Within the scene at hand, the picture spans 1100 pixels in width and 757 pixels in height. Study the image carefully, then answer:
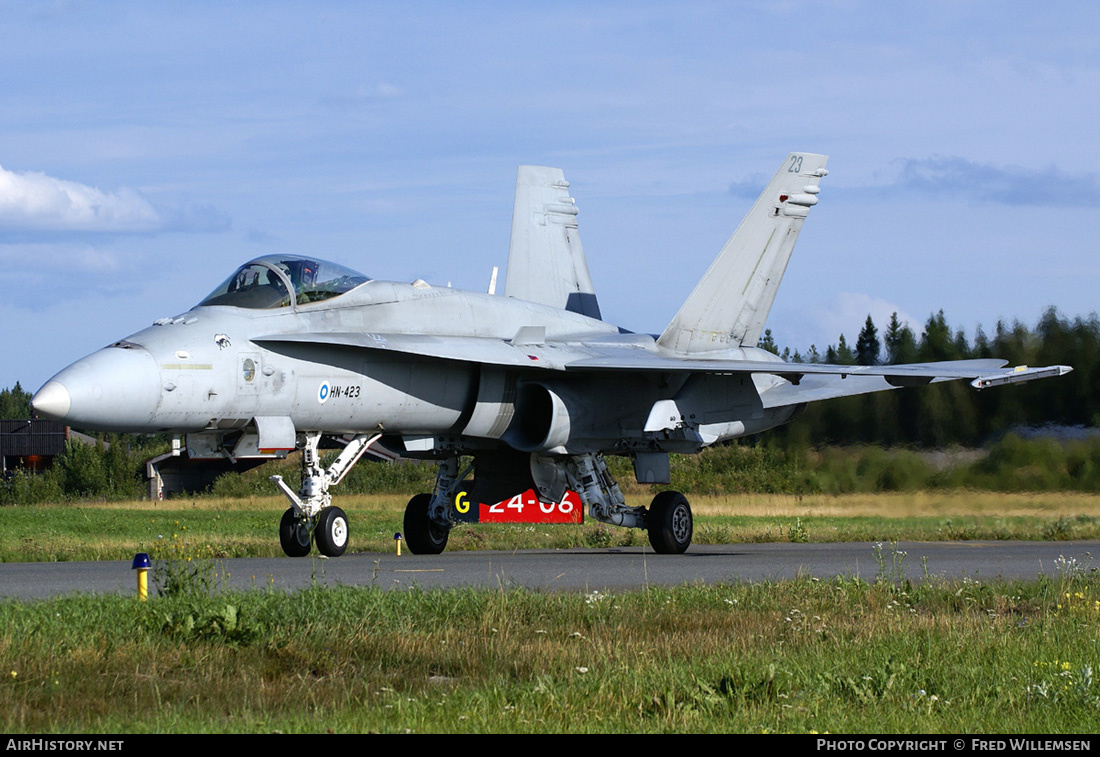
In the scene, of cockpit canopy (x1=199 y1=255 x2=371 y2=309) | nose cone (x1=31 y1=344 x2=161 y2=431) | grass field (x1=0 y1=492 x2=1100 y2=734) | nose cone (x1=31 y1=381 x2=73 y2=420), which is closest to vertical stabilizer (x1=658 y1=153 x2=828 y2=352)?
cockpit canopy (x1=199 y1=255 x2=371 y2=309)

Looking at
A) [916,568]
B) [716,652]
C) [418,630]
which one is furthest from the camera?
[916,568]

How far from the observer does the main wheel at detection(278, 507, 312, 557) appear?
1359 centimetres

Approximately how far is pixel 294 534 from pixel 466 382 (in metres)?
2.75

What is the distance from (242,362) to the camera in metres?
12.7

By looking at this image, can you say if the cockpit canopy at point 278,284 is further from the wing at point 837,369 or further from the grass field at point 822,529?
the grass field at point 822,529

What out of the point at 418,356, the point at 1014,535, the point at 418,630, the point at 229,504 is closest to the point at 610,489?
the point at 418,356

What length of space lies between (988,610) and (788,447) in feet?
35.8

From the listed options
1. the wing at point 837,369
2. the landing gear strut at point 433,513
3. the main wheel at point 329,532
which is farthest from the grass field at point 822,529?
the main wheel at point 329,532

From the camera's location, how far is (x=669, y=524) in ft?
51.9

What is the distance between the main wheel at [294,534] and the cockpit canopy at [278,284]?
2.28 m

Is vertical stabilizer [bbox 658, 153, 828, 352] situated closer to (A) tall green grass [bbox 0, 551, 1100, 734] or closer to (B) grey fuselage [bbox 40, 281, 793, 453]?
(B) grey fuselage [bbox 40, 281, 793, 453]

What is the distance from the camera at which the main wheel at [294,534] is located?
13.6 meters

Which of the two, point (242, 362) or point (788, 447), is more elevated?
point (242, 362)

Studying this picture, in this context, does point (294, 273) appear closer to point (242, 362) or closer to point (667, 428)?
point (242, 362)
